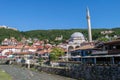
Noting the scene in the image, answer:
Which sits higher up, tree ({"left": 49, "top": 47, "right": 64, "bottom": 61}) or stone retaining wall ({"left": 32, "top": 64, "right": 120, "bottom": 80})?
tree ({"left": 49, "top": 47, "right": 64, "bottom": 61})

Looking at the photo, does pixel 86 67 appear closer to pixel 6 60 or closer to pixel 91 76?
pixel 91 76

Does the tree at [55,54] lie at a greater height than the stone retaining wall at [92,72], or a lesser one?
greater

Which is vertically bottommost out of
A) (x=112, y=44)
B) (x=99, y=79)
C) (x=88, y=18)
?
(x=99, y=79)

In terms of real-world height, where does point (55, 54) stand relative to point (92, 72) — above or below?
above

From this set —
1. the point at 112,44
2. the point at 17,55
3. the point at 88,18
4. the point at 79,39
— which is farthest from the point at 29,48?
the point at 112,44

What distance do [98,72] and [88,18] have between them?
7151 cm

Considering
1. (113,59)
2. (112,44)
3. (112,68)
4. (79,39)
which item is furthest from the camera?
(79,39)

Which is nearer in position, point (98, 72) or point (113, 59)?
point (98, 72)

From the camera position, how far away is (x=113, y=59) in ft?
167

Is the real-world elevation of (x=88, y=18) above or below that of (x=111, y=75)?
above

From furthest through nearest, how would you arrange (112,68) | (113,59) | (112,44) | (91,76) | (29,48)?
(29,48)
(112,44)
(113,59)
(91,76)
(112,68)

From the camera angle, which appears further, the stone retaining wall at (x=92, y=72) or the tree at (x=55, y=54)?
the tree at (x=55, y=54)

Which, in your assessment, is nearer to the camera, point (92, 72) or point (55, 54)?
point (92, 72)

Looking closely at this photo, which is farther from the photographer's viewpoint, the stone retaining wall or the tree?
the tree
